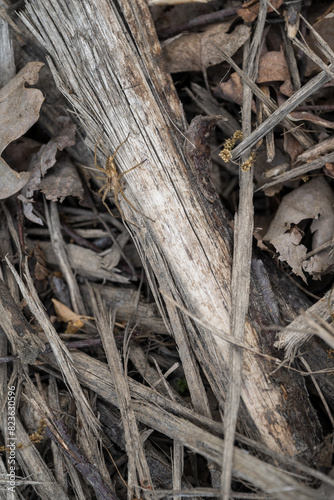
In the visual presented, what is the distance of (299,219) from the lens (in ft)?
6.53

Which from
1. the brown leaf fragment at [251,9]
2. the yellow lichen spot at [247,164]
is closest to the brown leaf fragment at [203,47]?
the brown leaf fragment at [251,9]

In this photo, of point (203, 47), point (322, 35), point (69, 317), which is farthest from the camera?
point (69, 317)

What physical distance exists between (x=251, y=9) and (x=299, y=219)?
1159 millimetres

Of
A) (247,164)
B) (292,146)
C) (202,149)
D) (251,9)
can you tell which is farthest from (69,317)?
(251,9)

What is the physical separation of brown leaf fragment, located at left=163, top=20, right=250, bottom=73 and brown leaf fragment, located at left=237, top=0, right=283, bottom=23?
0.16ft

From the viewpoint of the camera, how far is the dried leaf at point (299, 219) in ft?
6.38

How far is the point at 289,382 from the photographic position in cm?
175

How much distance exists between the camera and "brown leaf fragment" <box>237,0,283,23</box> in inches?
81.2

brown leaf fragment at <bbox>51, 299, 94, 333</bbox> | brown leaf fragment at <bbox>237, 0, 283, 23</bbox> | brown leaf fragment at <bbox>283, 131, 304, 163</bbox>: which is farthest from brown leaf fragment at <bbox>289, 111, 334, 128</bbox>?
brown leaf fragment at <bbox>51, 299, 94, 333</bbox>

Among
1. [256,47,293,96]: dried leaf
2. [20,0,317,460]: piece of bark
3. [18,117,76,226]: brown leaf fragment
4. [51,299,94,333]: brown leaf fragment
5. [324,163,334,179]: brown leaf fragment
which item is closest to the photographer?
[20,0,317,460]: piece of bark

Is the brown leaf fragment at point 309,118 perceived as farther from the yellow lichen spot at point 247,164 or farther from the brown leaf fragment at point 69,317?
the brown leaf fragment at point 69,317

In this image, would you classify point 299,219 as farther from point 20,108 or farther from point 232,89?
point 20,108

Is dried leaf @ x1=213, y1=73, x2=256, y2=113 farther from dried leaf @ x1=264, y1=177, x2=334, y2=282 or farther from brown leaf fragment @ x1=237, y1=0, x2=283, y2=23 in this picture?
dried leaf @ x1=264, y1=177, x2=334, y2=282

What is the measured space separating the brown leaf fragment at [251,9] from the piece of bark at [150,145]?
1.68 feet
